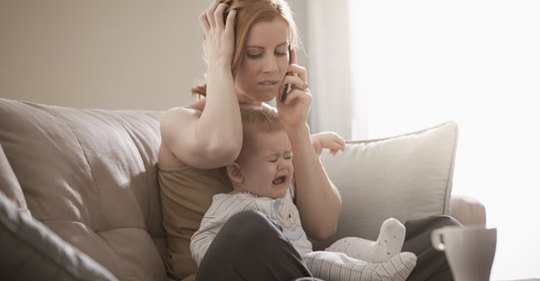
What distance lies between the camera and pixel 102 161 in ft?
5.47

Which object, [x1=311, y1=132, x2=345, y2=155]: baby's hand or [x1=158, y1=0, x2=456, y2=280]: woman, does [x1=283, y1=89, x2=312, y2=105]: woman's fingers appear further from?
[x1=311, y1=132, x2=345, y2=155]: baby's hand

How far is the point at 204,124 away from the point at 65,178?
1.12 feet

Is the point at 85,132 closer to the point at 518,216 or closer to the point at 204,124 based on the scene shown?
the point at 204,124

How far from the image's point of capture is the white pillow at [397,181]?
6.52 feet

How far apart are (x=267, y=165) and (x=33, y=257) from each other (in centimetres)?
111

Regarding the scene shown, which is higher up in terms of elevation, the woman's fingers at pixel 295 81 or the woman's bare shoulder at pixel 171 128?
the woman's fingers at pixel 295 81

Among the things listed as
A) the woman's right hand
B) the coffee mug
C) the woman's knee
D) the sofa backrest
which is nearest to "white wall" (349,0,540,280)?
the woman's right hand

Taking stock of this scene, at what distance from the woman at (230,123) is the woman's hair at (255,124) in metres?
0.05

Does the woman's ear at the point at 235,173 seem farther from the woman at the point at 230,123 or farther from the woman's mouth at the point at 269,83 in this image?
the woman's mouth at the point at 269,83

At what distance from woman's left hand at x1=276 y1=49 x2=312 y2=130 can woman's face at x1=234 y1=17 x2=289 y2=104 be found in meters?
0.05

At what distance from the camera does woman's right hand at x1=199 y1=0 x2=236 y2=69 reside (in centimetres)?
181

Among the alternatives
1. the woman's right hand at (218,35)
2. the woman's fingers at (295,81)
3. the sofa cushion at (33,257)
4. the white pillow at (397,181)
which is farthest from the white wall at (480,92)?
the sofa cushion at (33,257)

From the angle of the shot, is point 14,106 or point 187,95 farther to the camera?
point 187,95

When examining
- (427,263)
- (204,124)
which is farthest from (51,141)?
(427,263)
